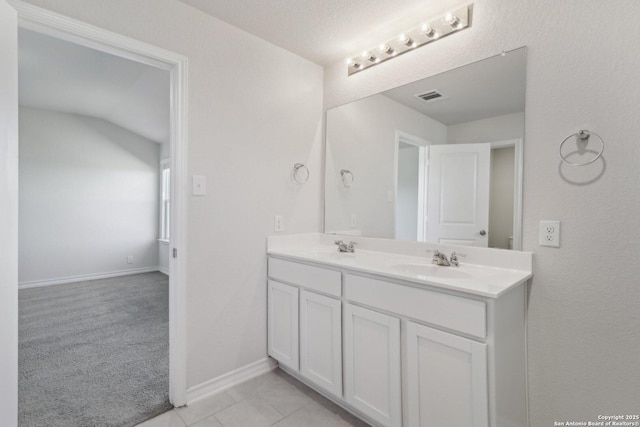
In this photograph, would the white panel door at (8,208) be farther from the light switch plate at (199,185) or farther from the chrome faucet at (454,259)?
the chrome faucet at (454,259)

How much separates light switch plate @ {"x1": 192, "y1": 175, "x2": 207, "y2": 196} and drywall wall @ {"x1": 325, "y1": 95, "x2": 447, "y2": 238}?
1012mm

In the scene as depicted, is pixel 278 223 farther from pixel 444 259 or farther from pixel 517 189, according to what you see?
pixel 517 189

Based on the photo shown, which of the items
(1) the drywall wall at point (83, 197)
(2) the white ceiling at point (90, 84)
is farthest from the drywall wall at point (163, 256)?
(2) the white ceiling at point (90, 84)

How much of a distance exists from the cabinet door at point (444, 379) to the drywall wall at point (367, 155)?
2.93 feet

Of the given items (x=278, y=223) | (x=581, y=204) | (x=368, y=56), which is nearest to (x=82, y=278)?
(x=278, y=223)

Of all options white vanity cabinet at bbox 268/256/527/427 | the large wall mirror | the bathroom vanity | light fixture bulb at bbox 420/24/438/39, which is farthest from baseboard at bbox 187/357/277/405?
light fixture bulb at bbox 420/24/438/39

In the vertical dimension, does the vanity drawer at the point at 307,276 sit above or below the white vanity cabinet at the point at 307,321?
above

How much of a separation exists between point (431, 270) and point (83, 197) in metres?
5.14

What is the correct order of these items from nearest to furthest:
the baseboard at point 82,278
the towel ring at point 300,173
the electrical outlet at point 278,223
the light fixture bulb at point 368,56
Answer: the light fixture bulb at point 368,56, the electrical outlet at point 278,223, the towel ring at point 300,173, the baseboard at point 82,278

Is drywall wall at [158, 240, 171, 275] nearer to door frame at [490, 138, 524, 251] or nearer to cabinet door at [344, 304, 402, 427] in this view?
cabinet door at [344, 304, 402, 427]

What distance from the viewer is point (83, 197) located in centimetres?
461

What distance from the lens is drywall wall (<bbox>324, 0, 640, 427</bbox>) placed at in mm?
1254

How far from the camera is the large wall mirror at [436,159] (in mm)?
1600

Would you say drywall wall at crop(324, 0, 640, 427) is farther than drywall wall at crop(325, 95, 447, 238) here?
No
